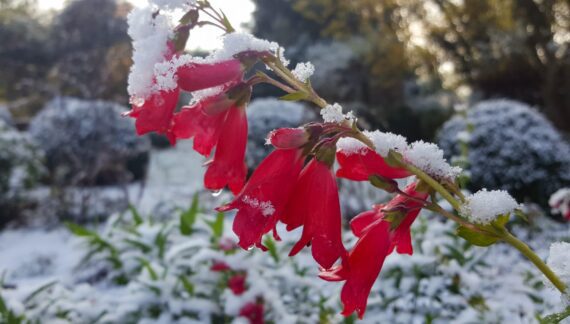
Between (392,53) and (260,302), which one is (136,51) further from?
(392,53)

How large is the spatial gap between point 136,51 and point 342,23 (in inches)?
374

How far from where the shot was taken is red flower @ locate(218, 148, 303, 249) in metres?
0.64

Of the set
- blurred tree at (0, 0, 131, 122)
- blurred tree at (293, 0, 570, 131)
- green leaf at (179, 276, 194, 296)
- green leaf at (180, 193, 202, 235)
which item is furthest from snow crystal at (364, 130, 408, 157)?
blurred tree at (293, 0, 570, 131)

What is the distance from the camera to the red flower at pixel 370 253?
69cm

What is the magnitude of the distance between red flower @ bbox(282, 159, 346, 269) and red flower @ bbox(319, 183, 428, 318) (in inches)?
1.6

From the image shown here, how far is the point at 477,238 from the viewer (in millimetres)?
655

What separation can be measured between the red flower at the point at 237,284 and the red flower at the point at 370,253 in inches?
43.5

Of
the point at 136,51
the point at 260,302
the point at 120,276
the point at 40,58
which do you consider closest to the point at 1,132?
the point at 120,276

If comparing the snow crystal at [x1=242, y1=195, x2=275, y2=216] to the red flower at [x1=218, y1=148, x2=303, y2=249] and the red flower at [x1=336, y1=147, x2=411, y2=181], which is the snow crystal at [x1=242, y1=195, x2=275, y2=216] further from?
the red flower at [x1=336, y1=147, x2=411, y2=181]

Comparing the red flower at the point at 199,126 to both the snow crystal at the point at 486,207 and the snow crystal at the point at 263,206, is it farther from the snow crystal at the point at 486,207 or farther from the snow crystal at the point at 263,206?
the snow crystal at the point at 486,207

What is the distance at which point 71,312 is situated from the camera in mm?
1885

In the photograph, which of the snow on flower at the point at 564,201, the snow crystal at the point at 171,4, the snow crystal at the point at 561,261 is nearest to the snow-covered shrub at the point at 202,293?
the snow on flower at the point at 564,201

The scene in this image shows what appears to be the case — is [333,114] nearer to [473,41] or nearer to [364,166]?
[364,166]

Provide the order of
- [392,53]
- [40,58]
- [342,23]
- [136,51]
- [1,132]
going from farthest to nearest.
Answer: [40,58], [342,23], [392,53], [1,132], [136,51]
